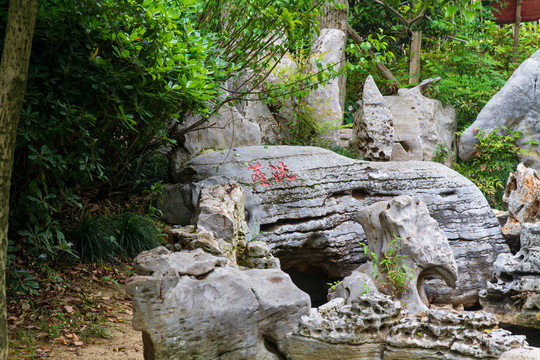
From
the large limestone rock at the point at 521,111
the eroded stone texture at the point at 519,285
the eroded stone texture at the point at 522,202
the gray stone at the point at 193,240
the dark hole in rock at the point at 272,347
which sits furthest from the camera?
the large limestone rock at the point at 521,111

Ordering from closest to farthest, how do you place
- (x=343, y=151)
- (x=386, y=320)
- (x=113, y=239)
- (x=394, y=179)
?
(x=386, y=320) → (x=113, y=239) → (x=394, y=179) → (x=343, y=151)

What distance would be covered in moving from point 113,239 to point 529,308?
16.6ft

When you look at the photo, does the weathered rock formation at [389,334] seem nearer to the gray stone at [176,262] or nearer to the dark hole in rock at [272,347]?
the dark hole in rock at [272,347]

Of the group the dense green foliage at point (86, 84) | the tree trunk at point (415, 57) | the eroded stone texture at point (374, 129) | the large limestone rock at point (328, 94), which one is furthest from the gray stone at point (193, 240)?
the tree trunk at point (415, 57)

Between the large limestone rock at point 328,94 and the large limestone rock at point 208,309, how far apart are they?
19.6 ft

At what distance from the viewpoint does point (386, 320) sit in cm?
358

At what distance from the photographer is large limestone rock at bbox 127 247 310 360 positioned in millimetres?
3252

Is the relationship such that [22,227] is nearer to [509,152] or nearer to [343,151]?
[343,151]

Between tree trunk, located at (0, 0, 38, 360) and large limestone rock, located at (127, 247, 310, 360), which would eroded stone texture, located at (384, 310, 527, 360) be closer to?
large limestone rock, located at (127, 247, 310, 360)

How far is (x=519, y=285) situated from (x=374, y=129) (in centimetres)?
332

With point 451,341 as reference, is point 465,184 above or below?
above

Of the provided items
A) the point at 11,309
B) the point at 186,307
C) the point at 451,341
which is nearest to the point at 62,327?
the point at 11,309

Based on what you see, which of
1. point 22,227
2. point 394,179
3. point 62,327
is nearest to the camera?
point 62,327

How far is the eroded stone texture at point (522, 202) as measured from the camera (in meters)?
8.02
